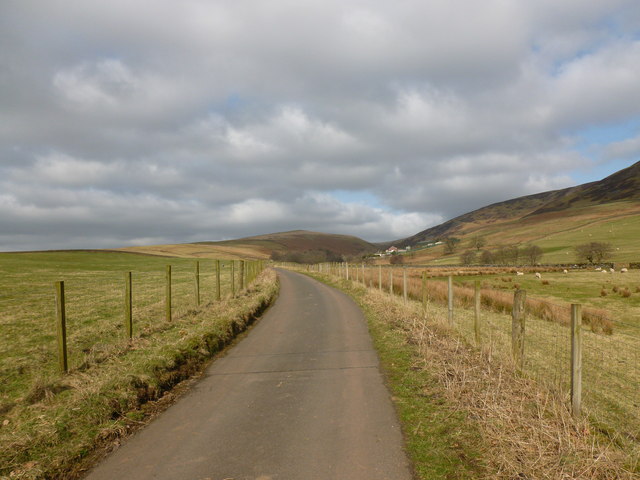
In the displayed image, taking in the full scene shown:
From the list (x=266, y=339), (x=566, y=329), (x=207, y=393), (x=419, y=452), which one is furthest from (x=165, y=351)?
(x=566, y=329)

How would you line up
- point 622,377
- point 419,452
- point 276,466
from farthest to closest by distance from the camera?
point 622,377, point 419,452, point 276,466

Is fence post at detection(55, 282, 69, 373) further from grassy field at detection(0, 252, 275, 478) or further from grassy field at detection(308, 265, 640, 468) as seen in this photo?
grassy field at detection(308, 265, 640, 468)

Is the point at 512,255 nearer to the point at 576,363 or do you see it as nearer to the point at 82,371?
the point at 576,363

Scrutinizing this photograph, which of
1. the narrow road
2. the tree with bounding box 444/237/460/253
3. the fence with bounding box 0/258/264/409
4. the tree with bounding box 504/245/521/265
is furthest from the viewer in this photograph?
the tree with bounding box 444/237/460/253

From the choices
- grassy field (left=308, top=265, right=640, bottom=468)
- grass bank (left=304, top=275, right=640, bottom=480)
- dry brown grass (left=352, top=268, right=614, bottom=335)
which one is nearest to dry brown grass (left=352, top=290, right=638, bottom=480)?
grass bank (left=304, top=275, right=640, bottom=480)

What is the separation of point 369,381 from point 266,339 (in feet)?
16.2

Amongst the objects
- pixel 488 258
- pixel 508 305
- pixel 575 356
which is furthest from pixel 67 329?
pixel 488 258

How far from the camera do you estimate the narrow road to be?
14.9 ft

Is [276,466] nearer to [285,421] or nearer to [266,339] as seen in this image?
[285,421]

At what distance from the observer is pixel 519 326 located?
25.8 ft

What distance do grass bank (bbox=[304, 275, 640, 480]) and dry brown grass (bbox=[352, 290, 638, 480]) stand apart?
1cm

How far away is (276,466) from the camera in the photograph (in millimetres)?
4586

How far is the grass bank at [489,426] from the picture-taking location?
4.28 m

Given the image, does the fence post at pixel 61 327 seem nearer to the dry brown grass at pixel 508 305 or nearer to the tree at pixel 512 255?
the dry brown grass at pixel 508 305
